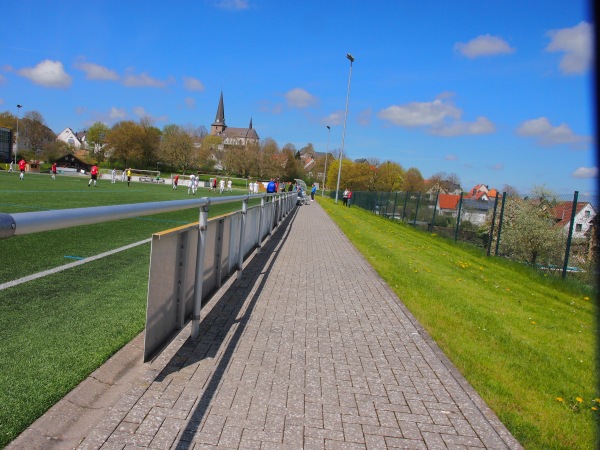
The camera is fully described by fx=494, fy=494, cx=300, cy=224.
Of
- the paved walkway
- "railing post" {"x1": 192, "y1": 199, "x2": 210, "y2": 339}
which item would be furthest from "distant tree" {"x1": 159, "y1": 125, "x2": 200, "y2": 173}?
"railing post" {"x1": 192, "y1": 199, "x2": 210, "y2": 339}

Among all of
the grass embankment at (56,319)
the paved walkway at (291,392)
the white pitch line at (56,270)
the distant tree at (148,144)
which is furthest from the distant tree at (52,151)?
the paved walkway at (291,392)

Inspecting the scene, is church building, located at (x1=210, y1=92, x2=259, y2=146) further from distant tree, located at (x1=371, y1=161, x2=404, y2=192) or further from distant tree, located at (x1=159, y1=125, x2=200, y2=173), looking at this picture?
distant tree, located at (x1=371, y1=161, x2=404, y2=192)

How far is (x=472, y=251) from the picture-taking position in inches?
680

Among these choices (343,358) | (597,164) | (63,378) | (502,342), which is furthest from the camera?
(502,342)

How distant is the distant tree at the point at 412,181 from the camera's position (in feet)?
312

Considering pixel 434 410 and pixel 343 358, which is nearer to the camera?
pixel 434 410

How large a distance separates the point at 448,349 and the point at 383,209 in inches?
1280

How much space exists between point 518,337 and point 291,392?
12.2ft

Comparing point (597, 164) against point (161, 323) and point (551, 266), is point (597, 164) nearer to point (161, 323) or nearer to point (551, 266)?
point (161, 323)

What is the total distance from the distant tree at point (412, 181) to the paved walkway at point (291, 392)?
296 feet

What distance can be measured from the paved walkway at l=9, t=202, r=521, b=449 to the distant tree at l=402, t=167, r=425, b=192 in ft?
296

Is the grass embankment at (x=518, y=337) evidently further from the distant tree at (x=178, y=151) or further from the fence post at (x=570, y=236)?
the distant tree at (x=178, y=151)

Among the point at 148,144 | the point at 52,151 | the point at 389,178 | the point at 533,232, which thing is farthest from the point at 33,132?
the point at 533,232

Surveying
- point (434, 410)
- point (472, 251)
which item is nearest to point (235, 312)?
point (434, 410)
